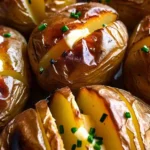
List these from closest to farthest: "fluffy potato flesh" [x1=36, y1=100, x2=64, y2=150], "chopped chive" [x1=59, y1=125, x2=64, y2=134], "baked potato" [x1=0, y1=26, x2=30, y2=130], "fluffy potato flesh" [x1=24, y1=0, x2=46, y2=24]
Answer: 1. "fluffy potato flesh" [x1=36, y1=100, x2=64, y2=150]
2. "chopped chive" [x1=59, y1=125, x2=64, y2=134]
3. "baked potato" [x1=0, y1=26, x2=30, y2=130]
4. "fluffy potato flesh" [x1=24, y1=0, x2=46, y2=24]

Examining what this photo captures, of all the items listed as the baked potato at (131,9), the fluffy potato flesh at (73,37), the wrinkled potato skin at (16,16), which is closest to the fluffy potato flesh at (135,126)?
the fluffy potato flesh at (73,37)

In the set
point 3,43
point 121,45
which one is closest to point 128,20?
point 121,45

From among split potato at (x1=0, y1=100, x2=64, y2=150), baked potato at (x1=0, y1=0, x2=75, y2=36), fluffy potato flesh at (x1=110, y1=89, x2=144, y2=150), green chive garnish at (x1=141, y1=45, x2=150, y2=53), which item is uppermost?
baked potato at (x1=0, y1=0, x2=75, y2=36)

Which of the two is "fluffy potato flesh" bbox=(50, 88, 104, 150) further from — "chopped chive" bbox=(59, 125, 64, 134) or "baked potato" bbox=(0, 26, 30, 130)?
"baked potato" bbox=(0, 26, 30, 130)

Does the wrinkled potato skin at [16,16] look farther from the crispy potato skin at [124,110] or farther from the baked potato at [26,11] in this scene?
the crispy potato skin at [124,110]

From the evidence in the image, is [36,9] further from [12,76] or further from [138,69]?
[138,69]

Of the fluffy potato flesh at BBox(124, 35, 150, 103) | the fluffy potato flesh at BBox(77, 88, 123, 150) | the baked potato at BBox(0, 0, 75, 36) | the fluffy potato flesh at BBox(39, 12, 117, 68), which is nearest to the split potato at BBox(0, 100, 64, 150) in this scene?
the fluffy potato flesh at BBox(77, 88, 123, 150)

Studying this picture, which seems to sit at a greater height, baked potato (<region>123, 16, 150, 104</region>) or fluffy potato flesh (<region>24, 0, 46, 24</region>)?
fluffy potato flesh (<region>24, 0, 46, 24</region>)

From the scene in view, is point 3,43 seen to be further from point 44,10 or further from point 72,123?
point 72,123
